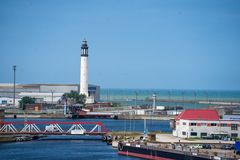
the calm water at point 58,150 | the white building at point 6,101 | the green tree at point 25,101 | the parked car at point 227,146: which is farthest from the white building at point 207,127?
the white building at point 6,101

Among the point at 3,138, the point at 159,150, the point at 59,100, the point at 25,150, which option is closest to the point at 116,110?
the point at 59,100

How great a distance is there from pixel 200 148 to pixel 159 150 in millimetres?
2326

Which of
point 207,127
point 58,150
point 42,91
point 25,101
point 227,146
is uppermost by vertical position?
point 42,91

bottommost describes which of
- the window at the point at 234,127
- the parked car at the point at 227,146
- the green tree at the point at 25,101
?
the parked car at the point at 227,146

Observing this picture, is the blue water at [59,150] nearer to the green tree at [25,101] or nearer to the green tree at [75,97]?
the green tree at [75,97]

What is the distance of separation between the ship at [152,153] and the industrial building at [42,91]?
61251 millimetres

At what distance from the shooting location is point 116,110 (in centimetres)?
10319

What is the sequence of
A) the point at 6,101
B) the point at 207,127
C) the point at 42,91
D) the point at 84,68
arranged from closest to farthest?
the point at 207,127
the point at 84,68
the point at 6,101
the point at 42,91

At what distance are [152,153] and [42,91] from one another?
243 feet

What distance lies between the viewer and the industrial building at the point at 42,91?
10806 centimetres

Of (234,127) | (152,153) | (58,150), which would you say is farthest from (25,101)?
(152,153)

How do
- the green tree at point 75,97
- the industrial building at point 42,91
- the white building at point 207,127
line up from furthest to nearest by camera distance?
the industrial building at point 42,91 → the green tree at point 75,97 → the white building at point 207,127

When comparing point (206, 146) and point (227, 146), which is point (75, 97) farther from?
point (206, 146)

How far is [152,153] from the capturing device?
41656 millimetres
